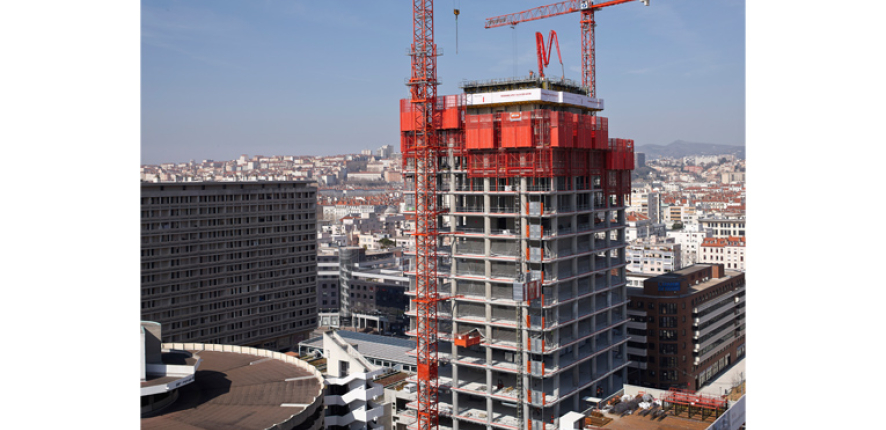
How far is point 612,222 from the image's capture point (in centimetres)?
1225

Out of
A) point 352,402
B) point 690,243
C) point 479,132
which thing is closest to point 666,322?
point 479,132

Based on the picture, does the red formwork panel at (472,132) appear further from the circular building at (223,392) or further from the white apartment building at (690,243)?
the white apartment building at (690,243)

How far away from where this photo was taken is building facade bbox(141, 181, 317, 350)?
1669cm

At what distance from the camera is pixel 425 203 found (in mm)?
10445

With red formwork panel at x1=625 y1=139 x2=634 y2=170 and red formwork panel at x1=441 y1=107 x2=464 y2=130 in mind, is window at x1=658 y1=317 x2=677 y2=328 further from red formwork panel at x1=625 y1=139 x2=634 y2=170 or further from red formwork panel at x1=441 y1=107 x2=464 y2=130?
red formwork panel at x1=441 y1=107 x2=464 y2=130

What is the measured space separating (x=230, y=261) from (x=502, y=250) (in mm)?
9888

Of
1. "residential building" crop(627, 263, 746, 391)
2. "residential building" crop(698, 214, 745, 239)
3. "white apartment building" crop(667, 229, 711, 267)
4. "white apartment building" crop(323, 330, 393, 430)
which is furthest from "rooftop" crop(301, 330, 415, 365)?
"residential building" crop(698, 214, 745, 239)

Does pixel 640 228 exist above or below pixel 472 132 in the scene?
below

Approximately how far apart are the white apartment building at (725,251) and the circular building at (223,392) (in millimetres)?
20648

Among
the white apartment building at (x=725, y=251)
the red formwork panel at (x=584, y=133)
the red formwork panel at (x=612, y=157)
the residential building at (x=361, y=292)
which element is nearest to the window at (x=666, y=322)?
the red formwork panel at (x=612, y=157)

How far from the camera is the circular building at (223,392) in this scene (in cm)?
730

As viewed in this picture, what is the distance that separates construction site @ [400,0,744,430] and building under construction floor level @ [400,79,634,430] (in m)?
0.02

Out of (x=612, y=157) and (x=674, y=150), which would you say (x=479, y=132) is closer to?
(x=612, y=157)

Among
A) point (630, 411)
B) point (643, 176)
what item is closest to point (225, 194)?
point (630, 411)
